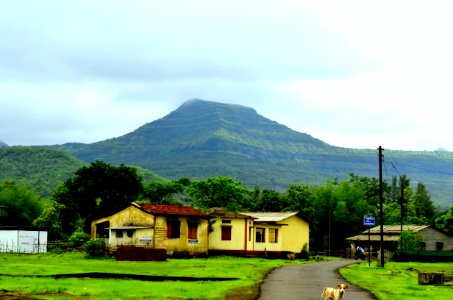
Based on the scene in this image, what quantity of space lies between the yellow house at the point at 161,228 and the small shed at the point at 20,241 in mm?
A: 9514

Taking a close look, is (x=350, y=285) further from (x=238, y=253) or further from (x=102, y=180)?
(x=102, y=180)

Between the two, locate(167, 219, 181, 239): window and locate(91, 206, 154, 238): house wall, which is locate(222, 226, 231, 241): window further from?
locate(91, 206, 154, 238): house wall

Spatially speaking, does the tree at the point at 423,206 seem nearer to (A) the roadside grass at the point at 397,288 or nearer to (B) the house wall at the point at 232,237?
(B) the house wall at the point at 232,237

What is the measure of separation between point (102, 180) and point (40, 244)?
76.7 ft

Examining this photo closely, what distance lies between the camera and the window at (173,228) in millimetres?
65375

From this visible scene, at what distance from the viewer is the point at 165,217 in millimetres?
65375

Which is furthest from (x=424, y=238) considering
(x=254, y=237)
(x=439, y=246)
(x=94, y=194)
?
(x=94, y=194)

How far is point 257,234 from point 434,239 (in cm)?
3022

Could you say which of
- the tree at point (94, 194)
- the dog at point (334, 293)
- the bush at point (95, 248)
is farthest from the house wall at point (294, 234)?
the dog at point (334, 293)

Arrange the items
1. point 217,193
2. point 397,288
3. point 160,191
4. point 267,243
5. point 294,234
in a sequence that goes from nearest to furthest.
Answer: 1. point 397,288
2. point 267,243
3. point 294,234
4. point 160,191
5. point 217,193

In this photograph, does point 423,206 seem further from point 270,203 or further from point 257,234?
point 257,234

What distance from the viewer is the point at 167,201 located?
10831 cm

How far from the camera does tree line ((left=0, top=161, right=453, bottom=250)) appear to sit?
9550 cm

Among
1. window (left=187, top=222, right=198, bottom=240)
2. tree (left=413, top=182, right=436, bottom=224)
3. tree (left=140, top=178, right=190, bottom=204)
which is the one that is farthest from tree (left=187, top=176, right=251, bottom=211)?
tree (left=413, top=182, right=436, bottom=224)
